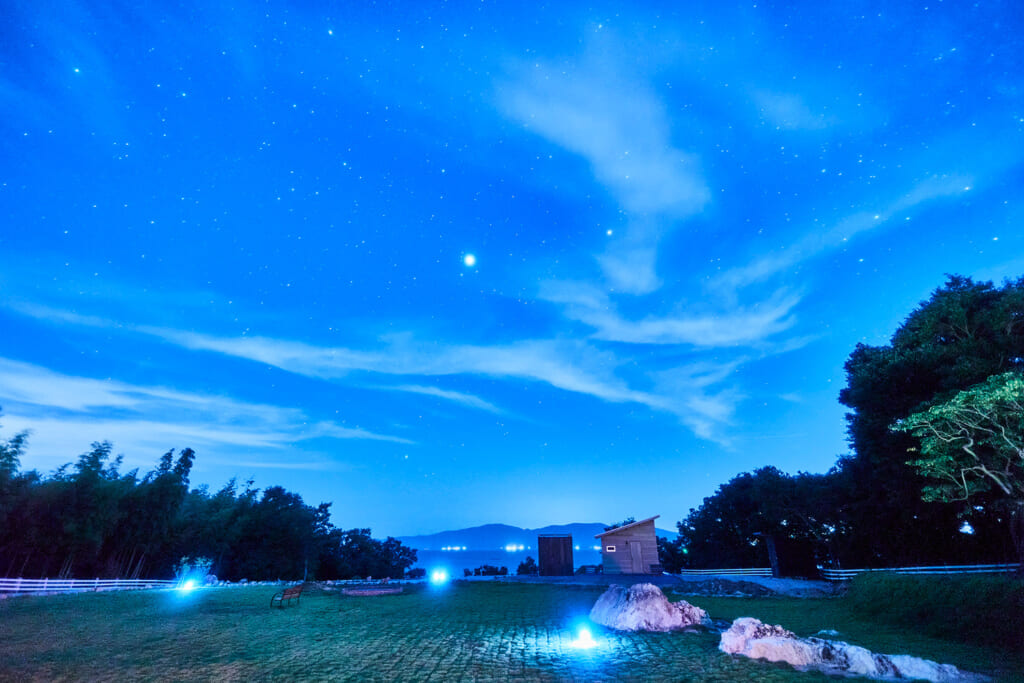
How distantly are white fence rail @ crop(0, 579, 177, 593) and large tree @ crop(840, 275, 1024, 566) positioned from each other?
36.7m

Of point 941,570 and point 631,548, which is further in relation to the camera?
point 631,548

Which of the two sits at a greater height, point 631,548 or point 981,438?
point 981,438

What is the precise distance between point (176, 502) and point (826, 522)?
41.8 metres

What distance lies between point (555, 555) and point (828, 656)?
31.7 m

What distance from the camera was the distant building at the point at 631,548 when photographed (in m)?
37.4

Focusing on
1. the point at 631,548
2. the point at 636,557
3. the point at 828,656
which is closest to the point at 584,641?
the point at 828,656

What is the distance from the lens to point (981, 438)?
12.9 m

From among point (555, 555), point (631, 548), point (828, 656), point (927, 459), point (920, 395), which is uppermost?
point (920, 395)

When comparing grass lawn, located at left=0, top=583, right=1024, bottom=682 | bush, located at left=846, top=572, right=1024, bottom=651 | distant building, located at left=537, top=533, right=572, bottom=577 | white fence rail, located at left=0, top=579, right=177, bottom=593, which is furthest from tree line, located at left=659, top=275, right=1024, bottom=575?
white fence rail, located at left=0, top=579, right=177, bottom=593

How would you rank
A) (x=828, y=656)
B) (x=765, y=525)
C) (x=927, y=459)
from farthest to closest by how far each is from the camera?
(x=765, y=525), (x=927, y=459), (x=828, y=656)

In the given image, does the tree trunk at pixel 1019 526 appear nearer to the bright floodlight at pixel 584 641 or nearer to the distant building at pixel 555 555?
the bright floodlight at pixel 584 641

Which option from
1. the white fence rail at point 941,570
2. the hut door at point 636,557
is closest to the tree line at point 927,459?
the white fence rail at point 941,570

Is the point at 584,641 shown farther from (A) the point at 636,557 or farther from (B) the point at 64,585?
A: (B) the point at 64,585

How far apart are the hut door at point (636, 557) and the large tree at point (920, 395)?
14498 millimetres
